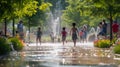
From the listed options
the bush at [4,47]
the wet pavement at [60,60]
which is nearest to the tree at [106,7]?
the wet pavement at [60,60]

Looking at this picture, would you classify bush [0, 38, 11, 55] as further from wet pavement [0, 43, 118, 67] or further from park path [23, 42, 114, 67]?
park path [23, 42, 114, 67]

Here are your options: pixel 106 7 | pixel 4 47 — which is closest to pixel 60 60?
pixel 4 47

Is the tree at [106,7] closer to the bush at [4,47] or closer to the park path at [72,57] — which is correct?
the park path at [72,57]

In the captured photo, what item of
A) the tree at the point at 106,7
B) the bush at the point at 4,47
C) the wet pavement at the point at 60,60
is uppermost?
the tree at the point at 106,7

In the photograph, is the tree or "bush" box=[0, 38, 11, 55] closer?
"bush" box=[0, 38, 11, 55]

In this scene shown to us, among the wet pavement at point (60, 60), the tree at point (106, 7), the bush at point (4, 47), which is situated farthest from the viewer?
the tree at point (106, 7)

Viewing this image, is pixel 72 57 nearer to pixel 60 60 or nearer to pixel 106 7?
pixel 60 60

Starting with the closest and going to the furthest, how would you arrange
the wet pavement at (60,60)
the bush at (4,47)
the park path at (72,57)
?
the wet pavement at (60,60) → the park path at (72,57) → the bush at (4,47)

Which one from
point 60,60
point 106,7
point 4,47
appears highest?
point 106,7

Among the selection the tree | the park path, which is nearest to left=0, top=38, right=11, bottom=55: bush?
the park path

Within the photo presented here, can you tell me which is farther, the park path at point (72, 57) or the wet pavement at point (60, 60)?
the park path at point (72, 57)

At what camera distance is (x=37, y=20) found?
5744 cm

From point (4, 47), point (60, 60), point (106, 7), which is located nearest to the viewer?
point (60, 60)

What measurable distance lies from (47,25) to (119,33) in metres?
52.8
